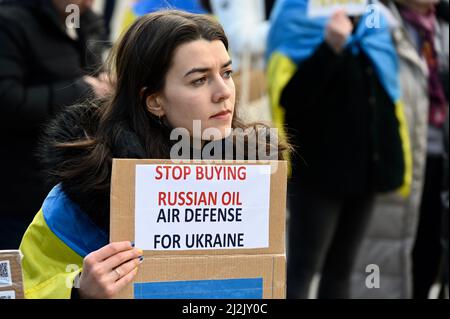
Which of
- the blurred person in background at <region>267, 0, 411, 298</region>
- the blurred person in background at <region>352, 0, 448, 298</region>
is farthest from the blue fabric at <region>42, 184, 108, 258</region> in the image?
the blurred person in background at <region>352, 0, 448, 298</region>

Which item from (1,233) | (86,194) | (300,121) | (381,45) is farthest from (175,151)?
(381,45)

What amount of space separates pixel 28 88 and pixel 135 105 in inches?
52.4

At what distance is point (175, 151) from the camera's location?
2.42 meters

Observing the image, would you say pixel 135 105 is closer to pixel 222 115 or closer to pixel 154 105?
pixel 154 105

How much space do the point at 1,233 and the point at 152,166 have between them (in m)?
1.62

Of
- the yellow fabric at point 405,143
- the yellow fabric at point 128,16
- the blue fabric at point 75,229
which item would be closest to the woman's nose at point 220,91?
the blue fabric at point 75,229

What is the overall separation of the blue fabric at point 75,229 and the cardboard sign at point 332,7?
7.01ft

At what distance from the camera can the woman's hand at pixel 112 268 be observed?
2.04m

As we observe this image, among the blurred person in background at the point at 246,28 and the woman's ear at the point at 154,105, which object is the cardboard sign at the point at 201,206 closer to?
the woman's ear at the point at 154,105

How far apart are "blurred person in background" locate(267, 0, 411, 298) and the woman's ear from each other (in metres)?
1.74

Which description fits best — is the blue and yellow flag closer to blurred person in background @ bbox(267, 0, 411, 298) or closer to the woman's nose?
blurred person in background @ bbox(267, 0, 411, 298)

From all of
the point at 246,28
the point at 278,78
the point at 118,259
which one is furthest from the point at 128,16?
the point at 118,259

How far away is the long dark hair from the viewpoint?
92.8 inches
